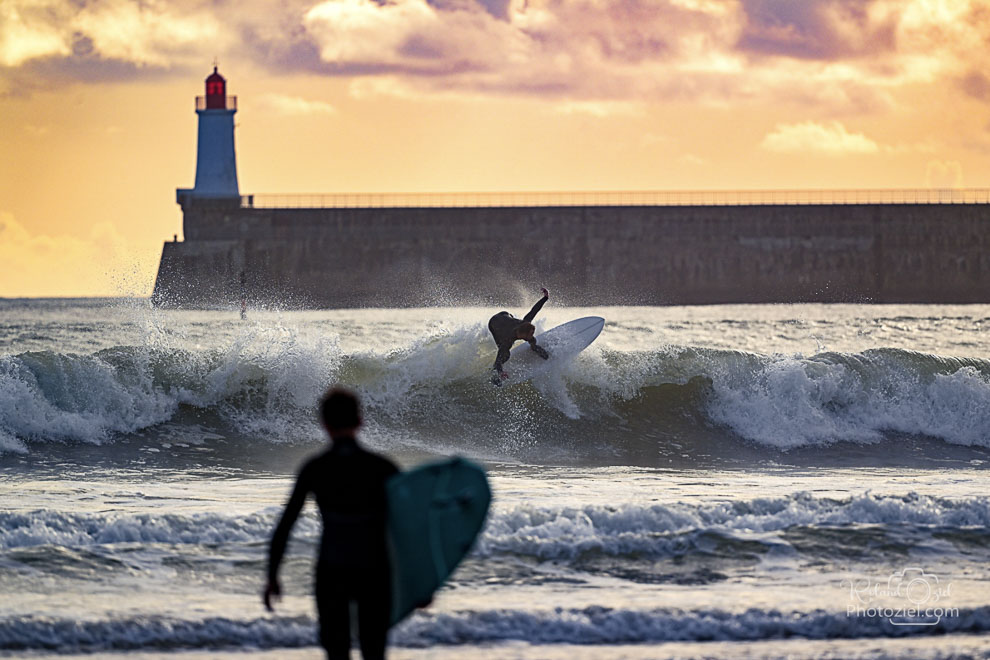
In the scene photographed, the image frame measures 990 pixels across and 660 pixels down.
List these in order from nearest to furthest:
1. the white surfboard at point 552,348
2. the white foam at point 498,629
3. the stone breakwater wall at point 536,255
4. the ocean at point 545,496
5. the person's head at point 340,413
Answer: the person's head at point 340,413
the white foam at point 498,629
the ocean at point 545,496
the white surfboard at point 552,348
the stone breakwater wall at point 536,255

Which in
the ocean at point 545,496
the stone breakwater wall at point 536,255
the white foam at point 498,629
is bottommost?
the white foam at point 498,629


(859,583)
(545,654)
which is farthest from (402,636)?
(859,583)

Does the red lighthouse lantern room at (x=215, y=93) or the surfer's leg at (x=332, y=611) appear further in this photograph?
the red lighthouse lantern room at (x=215, y=93)

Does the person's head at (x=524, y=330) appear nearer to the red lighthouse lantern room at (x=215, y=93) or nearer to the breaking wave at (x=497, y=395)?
the breaking wave at (x=497, y=395)

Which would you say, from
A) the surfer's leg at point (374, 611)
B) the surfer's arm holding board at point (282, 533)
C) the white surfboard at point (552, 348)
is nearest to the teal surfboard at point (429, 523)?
the surfer's leg at point (374, 611)

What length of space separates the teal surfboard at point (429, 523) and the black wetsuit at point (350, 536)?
0.19 ft

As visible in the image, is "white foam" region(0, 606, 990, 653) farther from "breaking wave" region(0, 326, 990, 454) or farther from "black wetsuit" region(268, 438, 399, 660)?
"breaking wave" region(0, 326, 990, 454)

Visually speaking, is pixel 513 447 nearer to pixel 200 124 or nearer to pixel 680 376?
pixel 680 376

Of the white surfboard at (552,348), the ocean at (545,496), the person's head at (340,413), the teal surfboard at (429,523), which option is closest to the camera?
the person's head at (340,413)

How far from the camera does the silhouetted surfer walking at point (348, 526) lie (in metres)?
4.59

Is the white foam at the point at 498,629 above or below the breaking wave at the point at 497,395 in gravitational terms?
below

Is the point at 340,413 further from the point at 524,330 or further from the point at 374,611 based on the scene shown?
the point at 524,330

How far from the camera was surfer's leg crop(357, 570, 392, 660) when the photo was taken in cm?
461

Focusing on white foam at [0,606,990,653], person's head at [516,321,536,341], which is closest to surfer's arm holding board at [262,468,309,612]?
white foam at [0,606,990,653]
